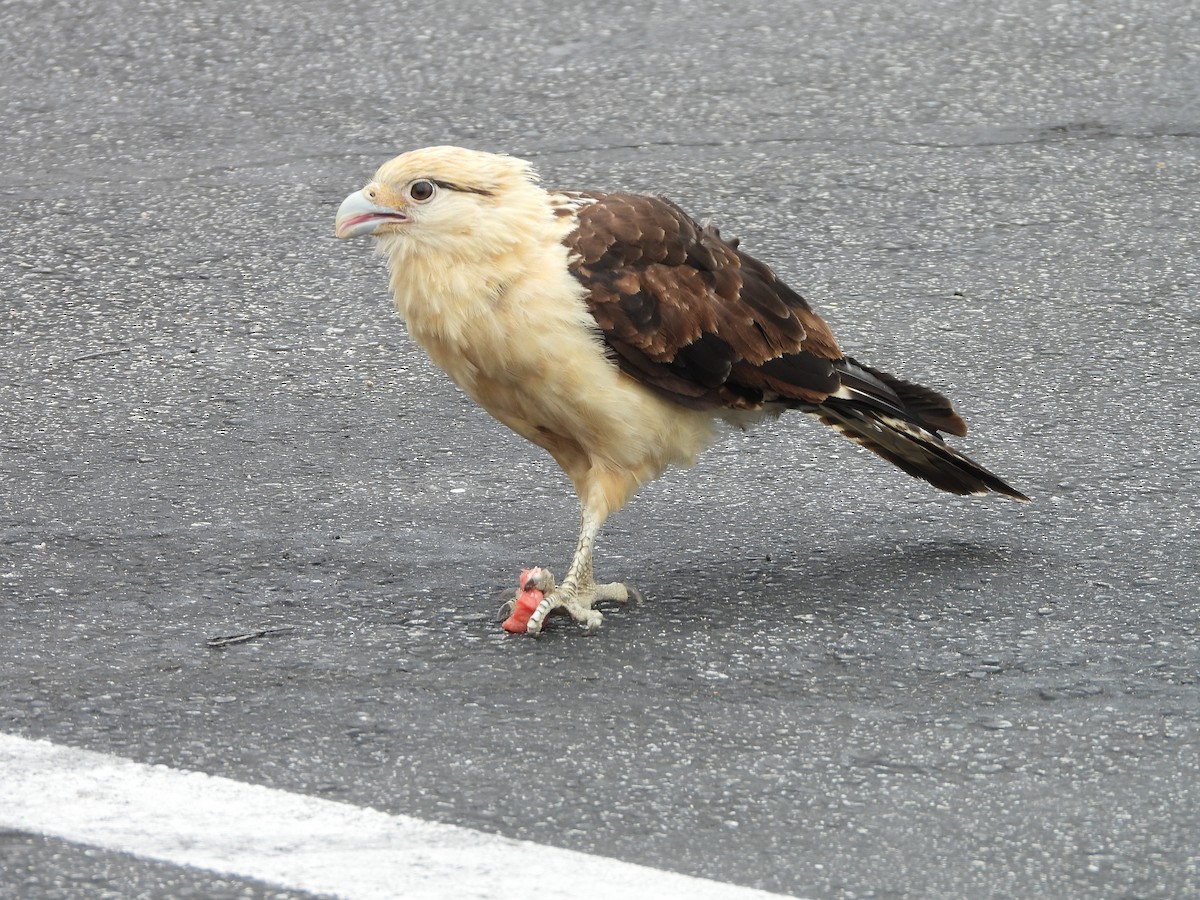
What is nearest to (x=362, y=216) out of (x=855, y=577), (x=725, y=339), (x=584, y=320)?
(x=584, y=320)

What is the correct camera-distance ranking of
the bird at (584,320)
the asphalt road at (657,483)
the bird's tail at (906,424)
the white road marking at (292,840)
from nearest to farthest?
the white road marking at (292,840), the asphalt road at (657,483), the bird at (584,320), the bird's tail at (906,424)

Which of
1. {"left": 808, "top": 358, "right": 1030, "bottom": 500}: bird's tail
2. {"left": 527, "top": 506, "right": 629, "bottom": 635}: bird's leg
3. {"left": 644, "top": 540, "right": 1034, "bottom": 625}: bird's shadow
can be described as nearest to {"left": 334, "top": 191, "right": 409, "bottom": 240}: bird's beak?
{"left": 527, "top": 506, "right": 629, "bottom": 635}: bird's leg

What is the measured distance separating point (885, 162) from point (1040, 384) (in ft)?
6.11

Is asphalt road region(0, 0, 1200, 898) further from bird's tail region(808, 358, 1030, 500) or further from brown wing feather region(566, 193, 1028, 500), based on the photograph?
brown wing feather region(566, 193, 1028, 500)

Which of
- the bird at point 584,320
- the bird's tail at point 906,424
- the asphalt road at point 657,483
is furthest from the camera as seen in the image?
the bird's tail at point 906,424

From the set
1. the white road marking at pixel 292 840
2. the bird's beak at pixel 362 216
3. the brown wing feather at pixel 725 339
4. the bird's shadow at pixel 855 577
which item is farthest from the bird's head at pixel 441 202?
the white road marking at pixel 292 840

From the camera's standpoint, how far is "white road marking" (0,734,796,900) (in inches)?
125

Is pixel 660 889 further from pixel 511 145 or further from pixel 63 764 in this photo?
pixel 511 145

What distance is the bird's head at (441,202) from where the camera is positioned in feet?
14.0

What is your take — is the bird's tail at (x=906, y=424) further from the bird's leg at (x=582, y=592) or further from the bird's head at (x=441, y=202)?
the bird's head at (x=441, y=202)

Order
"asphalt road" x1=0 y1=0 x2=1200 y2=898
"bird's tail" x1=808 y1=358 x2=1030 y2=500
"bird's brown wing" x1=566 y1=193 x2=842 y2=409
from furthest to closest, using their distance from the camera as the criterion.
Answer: "bird's tail" x1=808 y1=358 x2=1030 y2=500, "bird's brown wing" x1=566 y1=193 x2=842 y2=409, "asphalt road" x1=0 y1=0 x2=1200 y2=898

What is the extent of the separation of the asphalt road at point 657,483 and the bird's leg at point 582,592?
6 centimetres

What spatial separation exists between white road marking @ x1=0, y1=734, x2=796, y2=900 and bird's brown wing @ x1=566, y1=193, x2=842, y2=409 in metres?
1.42

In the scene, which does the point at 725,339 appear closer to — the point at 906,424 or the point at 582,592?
the point at 906,424
